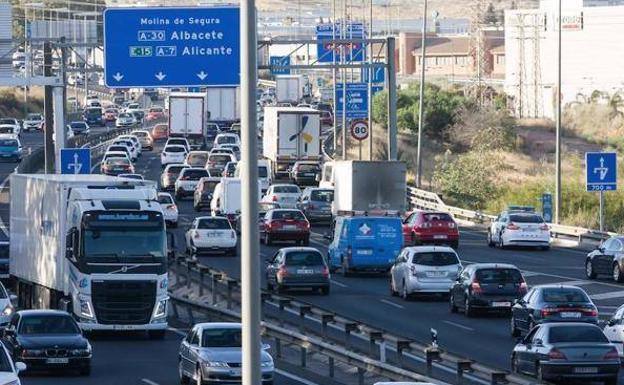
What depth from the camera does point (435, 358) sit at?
2503 centimetres

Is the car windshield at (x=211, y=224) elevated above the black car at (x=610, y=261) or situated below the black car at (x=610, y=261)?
above

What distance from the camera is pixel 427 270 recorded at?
140 ft

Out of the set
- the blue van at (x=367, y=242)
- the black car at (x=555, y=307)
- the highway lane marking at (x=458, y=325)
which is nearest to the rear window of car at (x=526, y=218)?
the blue van at (x=367, y=242)

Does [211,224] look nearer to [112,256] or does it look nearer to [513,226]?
[513,226]

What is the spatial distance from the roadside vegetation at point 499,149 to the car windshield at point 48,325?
142 feet

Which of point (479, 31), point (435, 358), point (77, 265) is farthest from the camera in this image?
point (479, 31)

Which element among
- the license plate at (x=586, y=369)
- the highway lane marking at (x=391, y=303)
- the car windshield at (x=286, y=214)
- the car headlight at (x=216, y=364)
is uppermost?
the car windshield at (x=286, y=214)

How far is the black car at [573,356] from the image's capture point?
86.4 ft

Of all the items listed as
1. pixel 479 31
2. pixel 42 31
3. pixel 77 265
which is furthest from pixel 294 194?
pixel 42 31

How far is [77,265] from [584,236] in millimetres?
29972

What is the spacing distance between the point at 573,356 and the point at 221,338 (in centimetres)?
567

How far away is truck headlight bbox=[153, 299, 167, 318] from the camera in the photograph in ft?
114

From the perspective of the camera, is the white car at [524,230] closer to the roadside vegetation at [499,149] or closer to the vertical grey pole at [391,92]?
the vertical grey pole at [391,92]

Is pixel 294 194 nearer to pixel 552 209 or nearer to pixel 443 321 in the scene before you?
pixel 552 209
